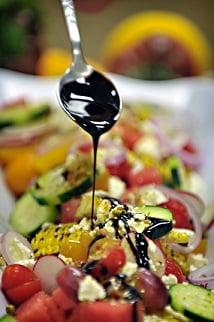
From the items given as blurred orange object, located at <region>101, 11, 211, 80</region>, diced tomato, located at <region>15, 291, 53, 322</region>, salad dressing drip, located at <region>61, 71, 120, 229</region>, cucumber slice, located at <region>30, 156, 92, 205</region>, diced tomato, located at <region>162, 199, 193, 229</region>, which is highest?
salad dressing drip, located at <region>61, 71, 120, 229</region>

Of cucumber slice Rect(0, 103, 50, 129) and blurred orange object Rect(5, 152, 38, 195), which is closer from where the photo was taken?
Result: blurred orange object Rect(5, 152, 38, 195)

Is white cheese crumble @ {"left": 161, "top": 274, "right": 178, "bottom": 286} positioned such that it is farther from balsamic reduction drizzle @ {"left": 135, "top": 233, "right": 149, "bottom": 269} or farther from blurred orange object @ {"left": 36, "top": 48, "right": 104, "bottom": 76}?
blurred orange object @ {"left": 36, "top": 48, "right": 104, "bottom": 76}

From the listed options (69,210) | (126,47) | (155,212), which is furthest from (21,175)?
(126,47)

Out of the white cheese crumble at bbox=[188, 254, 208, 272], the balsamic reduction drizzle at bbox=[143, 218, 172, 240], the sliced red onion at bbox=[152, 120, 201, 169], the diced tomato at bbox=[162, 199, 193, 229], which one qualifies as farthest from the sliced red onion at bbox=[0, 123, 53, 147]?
the balsamic reduction drizzle at bbox=[143, 218, 172, 240]

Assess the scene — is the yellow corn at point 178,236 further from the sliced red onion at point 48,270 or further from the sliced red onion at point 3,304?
the sliced red onion at point 3,304

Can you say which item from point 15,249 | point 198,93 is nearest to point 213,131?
point 198,93

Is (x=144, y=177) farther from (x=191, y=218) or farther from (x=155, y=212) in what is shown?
(x=155, y=212)

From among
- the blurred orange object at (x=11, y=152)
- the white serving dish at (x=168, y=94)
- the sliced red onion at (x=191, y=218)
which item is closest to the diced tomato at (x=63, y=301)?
the sliced red onion at (x=191, y=218)
